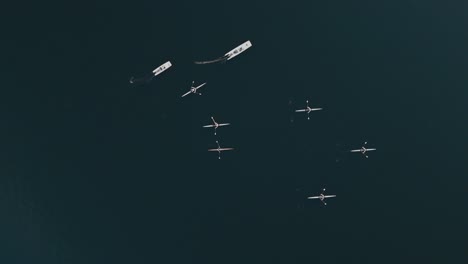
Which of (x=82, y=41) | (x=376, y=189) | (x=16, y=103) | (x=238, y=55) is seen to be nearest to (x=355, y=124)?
(x=376, y=189)

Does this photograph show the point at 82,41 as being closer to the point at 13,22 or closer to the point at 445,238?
the point at 13,22

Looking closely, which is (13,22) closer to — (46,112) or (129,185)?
(46,112)

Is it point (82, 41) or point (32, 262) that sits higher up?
point (82, 41)

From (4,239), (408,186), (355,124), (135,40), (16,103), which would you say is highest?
(135,40)

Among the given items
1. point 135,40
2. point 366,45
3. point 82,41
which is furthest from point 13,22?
point 366,45

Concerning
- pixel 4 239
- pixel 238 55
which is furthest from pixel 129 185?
pixel 238 55

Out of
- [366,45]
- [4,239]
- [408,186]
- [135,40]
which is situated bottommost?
[408,186]

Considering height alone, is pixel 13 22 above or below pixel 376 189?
above
